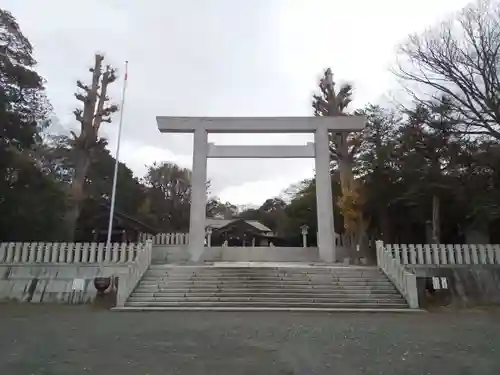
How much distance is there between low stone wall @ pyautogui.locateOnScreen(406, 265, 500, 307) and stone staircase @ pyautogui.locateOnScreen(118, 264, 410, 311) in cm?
94

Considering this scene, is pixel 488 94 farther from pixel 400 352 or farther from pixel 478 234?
pixel 400 352

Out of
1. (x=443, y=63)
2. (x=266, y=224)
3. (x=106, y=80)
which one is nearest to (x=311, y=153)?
(x=443, y=63)

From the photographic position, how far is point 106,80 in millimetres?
22625

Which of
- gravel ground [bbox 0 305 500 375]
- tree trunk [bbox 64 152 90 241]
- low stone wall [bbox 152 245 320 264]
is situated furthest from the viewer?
low stone wall [bbox 152 245 320 264]

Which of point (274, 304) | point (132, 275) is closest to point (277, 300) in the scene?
point (274, 304)

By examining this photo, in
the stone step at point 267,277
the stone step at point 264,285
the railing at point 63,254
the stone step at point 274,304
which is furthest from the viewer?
the railing at point 63,254

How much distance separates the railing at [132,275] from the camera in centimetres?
1112

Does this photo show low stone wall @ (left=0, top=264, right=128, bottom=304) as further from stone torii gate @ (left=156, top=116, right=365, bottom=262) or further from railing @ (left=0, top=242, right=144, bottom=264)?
stone torii gate @ (left=156, top=116, right=365, bottom=262)

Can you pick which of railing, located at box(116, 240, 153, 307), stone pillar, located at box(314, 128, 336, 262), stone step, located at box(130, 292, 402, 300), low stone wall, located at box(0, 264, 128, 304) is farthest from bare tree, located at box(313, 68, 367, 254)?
low stone wall, located at box(0, 264, 128, 304)

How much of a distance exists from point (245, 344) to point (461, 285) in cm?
891

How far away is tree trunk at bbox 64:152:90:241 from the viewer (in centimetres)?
2005

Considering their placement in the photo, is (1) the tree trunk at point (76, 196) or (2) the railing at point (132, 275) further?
(1) the tree trunk at point (76, 196)

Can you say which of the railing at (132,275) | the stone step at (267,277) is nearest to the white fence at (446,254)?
the stone step at (267,277)

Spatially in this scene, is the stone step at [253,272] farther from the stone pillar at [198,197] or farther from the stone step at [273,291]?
the stone pillar at [198,197]
